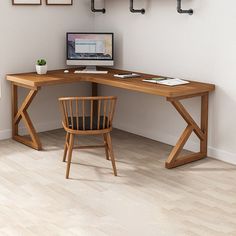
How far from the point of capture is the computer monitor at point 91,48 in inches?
211

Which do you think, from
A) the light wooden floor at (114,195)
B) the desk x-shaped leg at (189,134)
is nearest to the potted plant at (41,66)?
the light wooden floor at (114,195)

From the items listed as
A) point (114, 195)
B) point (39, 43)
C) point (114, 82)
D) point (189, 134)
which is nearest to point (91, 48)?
point (39, 43)

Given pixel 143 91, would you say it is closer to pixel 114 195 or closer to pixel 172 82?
pixel 172 82

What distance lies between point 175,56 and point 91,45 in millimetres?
948

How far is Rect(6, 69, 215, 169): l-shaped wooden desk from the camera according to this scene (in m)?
4.36

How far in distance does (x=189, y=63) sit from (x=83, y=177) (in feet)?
4.80

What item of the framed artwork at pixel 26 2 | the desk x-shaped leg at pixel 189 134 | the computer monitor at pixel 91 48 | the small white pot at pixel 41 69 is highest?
the framed artwork at pixel 26 2

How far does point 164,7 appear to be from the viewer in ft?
16.2

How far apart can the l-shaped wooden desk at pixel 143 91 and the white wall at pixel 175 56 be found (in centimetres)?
12

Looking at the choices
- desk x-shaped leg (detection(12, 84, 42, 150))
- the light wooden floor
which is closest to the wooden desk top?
desk x-shaped leg (detection(12, 84, 42, 150))

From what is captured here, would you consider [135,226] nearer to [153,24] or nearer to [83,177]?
[83,177]

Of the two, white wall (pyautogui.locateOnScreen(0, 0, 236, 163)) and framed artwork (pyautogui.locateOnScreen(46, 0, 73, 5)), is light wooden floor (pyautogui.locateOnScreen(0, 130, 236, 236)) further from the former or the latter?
framed artwork (pyautogui.locateOnScreen(46, 0, 73, 5))

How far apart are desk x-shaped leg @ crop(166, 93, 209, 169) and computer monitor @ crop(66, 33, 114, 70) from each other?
49.0 inches

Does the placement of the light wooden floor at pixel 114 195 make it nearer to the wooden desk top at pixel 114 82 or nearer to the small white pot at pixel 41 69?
the wooden desk top at pixel 114 82
